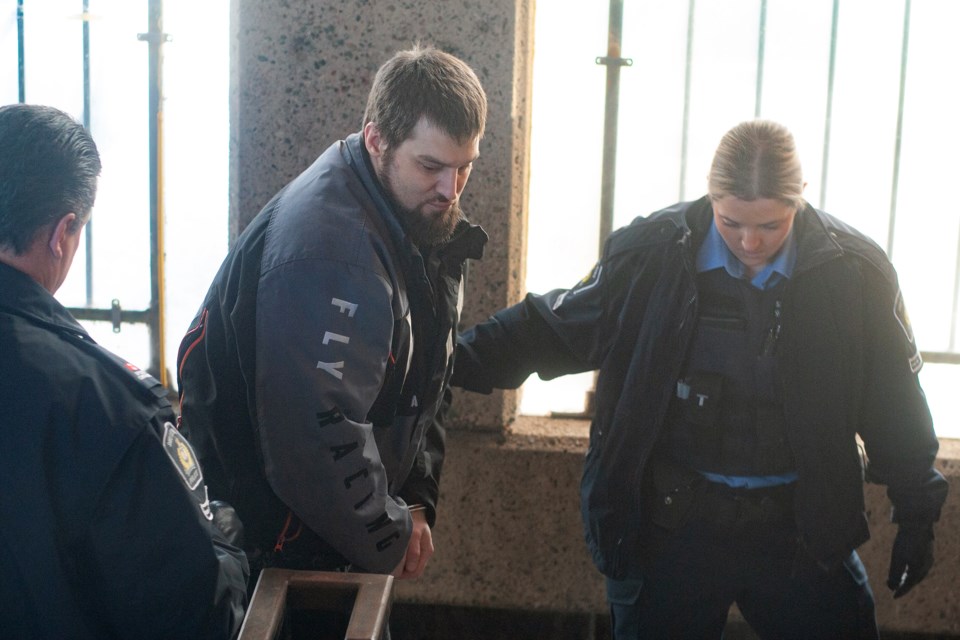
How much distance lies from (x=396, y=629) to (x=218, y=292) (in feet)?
5.27

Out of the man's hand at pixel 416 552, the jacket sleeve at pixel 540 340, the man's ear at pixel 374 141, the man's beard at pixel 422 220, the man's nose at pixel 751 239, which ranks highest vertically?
the man's ear at pixel 374 141

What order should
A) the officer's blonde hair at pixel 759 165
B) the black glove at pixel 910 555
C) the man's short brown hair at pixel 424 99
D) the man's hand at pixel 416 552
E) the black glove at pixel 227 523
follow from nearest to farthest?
the black glove at pixel 227 523, the man's short brown hair at pixel 424 99, the man's hand at pixel 416 552, the officer's blonde hair at pixel 759 165, the black glove at pixel 910 555

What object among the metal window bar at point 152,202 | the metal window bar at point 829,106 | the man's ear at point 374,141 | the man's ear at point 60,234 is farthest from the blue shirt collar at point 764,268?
the metal window bar at point 152,202

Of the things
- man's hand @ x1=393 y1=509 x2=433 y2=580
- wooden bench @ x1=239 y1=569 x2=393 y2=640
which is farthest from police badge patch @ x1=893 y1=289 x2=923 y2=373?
wooden bench @ x1=239 y1=569 x2=393 y2=640

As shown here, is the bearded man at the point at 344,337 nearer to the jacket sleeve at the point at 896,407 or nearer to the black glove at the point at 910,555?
the jacket sleeve at the point at 896,407

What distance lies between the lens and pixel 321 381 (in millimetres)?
1829

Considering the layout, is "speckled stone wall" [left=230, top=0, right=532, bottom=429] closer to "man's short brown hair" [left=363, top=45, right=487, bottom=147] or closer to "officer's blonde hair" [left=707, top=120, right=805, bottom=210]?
"officer's blonde hair" [left=707, top=120, right=805, bottom=210]

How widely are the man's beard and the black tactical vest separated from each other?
678 mm

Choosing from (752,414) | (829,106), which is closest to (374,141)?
(752,414)

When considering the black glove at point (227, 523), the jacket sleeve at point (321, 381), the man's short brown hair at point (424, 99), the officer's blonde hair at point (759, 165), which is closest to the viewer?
the black glove at point (227, 523)

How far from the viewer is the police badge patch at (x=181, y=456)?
144cm

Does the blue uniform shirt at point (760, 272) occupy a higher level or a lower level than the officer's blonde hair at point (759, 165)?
lower

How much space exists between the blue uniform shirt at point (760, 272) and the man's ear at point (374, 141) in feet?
2.83

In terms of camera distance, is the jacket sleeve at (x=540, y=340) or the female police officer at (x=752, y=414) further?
the jacket sleeve at (x=540, y=340)
